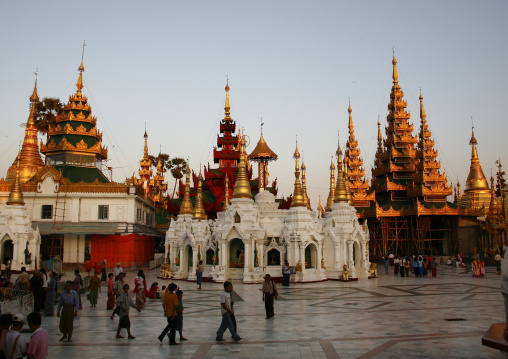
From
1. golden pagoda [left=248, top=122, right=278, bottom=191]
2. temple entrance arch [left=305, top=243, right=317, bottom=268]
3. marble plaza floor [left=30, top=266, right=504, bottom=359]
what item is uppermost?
golden pagoda [left=248, top=122, right=278, bottom=191]

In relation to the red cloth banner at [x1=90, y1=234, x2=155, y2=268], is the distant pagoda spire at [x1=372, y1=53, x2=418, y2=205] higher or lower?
higher

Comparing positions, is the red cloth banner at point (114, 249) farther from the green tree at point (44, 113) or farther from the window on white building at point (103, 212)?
the green tree at point (44, 113)

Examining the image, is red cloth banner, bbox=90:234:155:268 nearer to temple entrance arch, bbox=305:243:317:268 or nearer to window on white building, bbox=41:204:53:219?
window on white building, bbox=41:204:53:219

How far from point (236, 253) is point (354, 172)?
37345 millimetres

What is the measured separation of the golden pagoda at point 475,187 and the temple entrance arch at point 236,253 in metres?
40.0

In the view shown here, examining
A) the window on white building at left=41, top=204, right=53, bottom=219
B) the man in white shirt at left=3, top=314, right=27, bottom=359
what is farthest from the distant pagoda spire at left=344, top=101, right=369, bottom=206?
the man in white shirt at left=3, top=314, right=27, bottom=359

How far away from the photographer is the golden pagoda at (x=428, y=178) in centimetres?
5072

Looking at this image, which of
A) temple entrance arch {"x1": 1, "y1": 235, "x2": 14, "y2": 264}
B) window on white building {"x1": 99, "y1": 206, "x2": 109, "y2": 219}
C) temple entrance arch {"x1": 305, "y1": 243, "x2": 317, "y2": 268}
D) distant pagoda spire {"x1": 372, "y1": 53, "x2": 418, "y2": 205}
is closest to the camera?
temple entrance arch {"x1": 305, "y1": 243, "x2": 317, "y2": 268}

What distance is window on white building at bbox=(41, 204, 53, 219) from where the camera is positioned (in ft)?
125

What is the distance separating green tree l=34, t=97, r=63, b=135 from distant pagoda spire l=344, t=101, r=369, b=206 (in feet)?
96.8

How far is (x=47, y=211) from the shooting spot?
38125 mm

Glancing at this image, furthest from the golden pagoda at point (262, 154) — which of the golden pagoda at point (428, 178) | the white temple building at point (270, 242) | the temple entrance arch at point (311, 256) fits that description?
the golden pagoda at point (428, 178)

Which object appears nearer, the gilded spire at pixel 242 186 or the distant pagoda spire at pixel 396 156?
the gilded spire at pixel 242 186

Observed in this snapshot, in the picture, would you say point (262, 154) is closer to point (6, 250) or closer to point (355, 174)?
point (6, 250)
